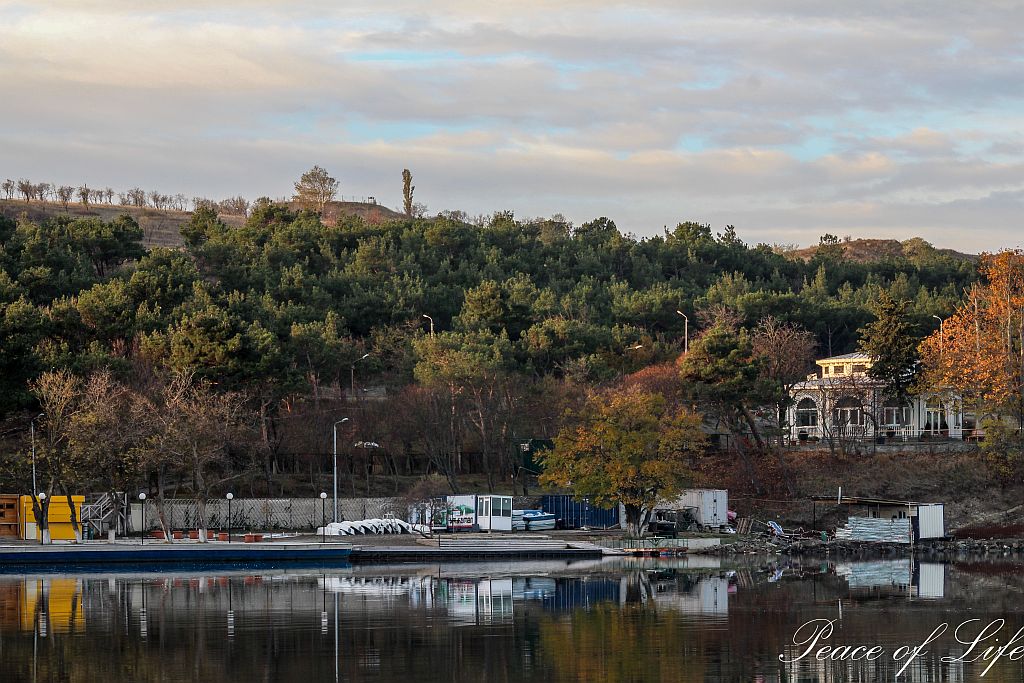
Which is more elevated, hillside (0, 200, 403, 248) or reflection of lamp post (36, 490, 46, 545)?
hillside (0, 200, 403, 248)

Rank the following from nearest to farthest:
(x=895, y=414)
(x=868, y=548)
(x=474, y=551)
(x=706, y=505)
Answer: (x=474, y=551) < (x=868, y=548) < (x=706, y=505) < (x=895, y=414)

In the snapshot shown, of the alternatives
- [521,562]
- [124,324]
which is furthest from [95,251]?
[521,562]

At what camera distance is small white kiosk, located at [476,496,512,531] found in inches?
2566

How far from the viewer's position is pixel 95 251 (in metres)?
103

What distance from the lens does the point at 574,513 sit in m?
68.1

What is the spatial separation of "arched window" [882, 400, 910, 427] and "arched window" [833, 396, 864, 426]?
1577 millimetres

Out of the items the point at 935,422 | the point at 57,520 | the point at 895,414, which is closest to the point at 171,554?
the point at 57,520

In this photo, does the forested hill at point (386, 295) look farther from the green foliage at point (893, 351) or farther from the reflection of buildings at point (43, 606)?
the reflection of buildings at point (43, 606)

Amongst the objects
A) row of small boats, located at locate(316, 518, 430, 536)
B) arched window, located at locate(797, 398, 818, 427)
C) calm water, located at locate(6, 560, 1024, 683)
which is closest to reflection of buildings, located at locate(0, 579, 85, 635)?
calm water, located at locate(6, 560, 1024, 683)

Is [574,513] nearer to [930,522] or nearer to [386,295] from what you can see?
[930,522]

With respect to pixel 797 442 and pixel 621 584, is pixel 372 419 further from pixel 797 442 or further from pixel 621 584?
pixel 621 584

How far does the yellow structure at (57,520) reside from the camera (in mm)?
59250

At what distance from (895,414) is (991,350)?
13904 millimetres

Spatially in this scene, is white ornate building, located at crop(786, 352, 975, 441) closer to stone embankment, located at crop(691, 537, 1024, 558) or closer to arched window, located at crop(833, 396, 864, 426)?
Answer: arched window, located at crop(833, 396, 864, 426)
